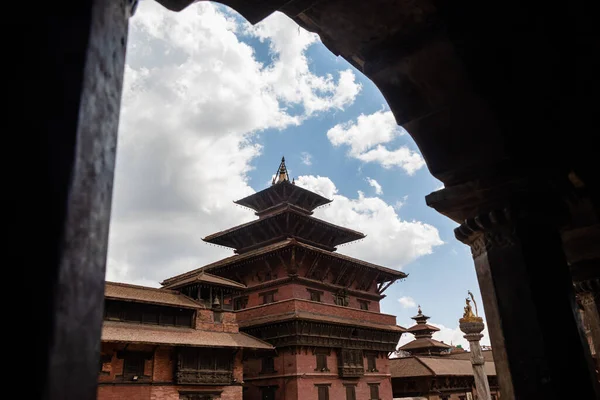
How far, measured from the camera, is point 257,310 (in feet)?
87.1

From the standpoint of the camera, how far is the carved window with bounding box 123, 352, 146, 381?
18406 mm

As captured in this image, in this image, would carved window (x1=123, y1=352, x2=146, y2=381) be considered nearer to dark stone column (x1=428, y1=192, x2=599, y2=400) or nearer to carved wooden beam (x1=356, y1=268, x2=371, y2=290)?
carved wooden beam (x1=356, y1=268, x2=371, y2=290)

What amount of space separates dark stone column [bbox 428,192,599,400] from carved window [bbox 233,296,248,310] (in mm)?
26081

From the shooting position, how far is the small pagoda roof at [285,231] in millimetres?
29469

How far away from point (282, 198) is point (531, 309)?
29.5 metres

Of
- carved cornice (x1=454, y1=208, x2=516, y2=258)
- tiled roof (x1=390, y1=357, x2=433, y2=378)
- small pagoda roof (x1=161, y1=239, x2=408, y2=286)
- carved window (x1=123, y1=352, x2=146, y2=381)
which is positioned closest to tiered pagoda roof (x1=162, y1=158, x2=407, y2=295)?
small pagoda roof (x1=161, y1=239, x2=408, y2=286)

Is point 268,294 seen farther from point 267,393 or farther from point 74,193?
point 74,193

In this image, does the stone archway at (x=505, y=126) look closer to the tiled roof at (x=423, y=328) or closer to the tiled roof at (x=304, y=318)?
the tiled roof at (x=304, y=318)

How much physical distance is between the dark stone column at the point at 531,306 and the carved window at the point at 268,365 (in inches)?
907

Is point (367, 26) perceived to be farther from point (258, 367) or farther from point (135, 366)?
point (258, 367)

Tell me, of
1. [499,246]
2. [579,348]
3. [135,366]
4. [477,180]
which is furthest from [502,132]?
[135,366]

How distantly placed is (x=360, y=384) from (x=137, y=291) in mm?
14410

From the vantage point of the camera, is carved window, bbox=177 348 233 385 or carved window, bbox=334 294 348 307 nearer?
carved window, bbox=177 348 233 385

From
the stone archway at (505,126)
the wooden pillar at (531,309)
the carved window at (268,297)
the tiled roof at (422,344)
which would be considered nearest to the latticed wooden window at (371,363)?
the carved window at (268,297)
